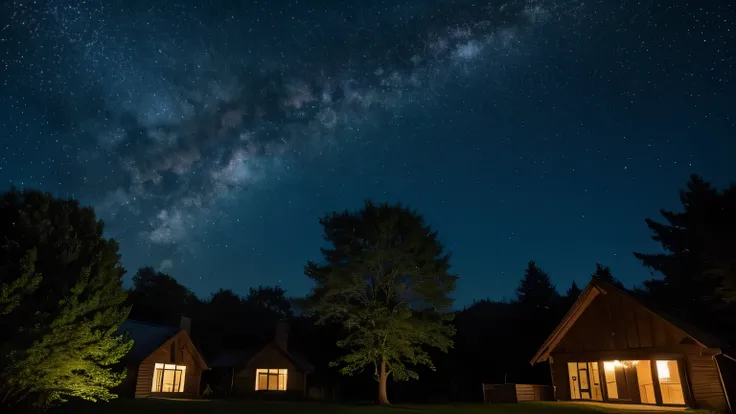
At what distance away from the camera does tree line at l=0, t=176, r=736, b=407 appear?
18875mm

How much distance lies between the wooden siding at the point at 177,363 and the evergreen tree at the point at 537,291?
125ft

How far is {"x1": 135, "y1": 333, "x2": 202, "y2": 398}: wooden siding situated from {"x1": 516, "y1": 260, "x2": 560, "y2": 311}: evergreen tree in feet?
125

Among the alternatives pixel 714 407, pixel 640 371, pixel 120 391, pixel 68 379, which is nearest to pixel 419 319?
pixel 640 371

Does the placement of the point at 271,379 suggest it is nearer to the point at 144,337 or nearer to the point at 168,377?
the point at 168,377

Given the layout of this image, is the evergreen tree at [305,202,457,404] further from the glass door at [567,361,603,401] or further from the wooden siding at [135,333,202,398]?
the wooden siding at [135,333,202,398]

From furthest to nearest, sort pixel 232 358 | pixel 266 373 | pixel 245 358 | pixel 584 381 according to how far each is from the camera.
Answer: pixel 232 358 → pixel 245 358 → pixel 266 373 → pixel 584 381

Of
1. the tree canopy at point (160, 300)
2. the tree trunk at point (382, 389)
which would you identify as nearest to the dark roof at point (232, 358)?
the tree canopy at point (160, 300)

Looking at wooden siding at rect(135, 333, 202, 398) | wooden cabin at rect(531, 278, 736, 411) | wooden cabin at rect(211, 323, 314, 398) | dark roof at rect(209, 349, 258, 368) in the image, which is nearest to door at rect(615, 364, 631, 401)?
wooden cabin at rect(531, 278, 736, 411)

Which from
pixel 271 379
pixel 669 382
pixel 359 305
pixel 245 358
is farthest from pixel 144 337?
pixel 669 382

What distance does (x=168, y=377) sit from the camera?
129ft

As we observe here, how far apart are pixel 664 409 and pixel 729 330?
621 inches

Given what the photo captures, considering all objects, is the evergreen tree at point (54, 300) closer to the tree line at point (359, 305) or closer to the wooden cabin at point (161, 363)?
the tree line at point (359, 305)

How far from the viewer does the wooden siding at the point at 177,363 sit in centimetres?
3525

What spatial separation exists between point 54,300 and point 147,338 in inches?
838
